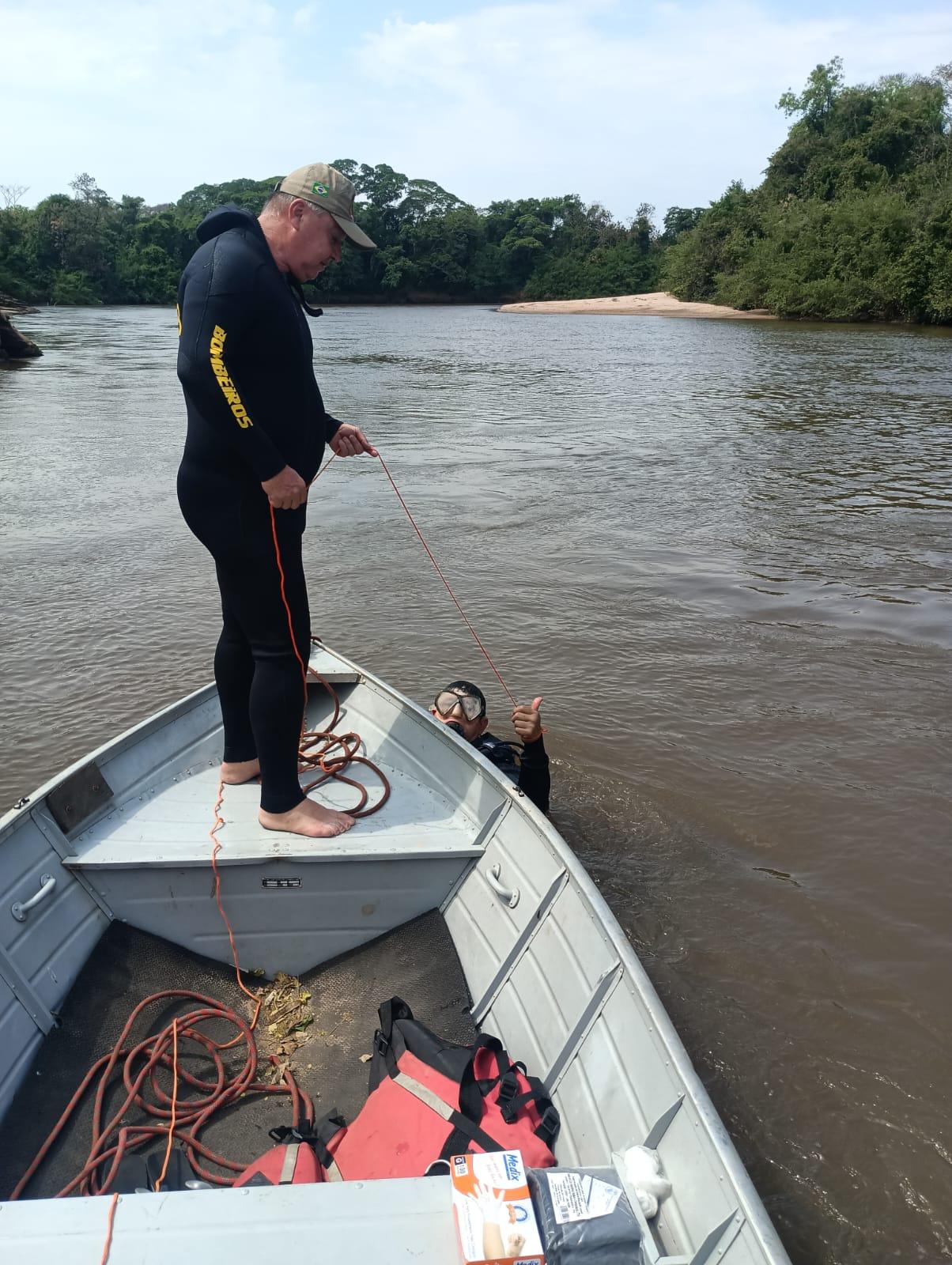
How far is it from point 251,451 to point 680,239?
238 feet

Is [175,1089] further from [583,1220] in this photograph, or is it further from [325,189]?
[325,189]

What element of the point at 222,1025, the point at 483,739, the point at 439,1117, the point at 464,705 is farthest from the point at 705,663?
the point at 439,1117

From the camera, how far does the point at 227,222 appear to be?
271 cm

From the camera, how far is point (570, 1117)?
7.61 ft

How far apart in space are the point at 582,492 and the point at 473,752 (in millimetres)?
8392

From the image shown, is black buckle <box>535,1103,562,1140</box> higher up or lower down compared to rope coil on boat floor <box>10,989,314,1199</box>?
higher up

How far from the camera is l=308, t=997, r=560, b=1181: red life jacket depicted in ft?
7.25

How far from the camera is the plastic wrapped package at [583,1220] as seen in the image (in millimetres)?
1732

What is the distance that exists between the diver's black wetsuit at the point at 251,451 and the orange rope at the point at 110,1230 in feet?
4.80

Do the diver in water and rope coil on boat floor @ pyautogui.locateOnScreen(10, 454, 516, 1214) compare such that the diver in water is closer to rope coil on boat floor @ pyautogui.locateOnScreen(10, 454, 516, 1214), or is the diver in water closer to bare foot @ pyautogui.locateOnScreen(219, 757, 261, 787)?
bare foot @ pyautogui.locateOnScreen(219, 757, 261, 787)

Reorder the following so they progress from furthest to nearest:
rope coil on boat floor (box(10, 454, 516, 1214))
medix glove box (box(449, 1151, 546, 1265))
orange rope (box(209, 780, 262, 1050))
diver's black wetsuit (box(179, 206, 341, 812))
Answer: orange rope (box(209, 780, 262, 1050)) < diver's black wetsuit (box(179, 206, 341, 812)) < rope coil on boat floor (box(10, 454, 516, 1214)) < medix glove box (box(449, 1151, 546, 1265))

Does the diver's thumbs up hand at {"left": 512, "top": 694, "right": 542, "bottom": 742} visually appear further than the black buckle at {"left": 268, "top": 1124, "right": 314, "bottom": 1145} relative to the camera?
Yes

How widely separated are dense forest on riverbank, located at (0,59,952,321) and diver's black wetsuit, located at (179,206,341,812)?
17565mm

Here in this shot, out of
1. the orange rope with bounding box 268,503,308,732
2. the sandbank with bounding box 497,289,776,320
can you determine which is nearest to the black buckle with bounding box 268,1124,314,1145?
the orange rope with bounding box 268,503,308,732
